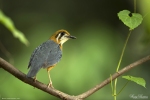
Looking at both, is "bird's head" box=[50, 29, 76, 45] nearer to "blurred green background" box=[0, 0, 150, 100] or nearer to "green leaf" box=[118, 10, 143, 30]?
"green leaf" box=[118, 10, 143, 30]

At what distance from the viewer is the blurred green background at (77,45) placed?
15.7ft

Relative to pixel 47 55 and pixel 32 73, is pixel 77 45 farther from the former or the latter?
pixel 32 73

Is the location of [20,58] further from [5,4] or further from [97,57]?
[5,4]

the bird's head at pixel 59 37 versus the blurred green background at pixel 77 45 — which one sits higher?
the blurred green background at pixel 77 45

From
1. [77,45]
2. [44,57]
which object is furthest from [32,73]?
[77,45]

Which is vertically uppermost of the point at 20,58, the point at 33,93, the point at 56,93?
the point at 20,58

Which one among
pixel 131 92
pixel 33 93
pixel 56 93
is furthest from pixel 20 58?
pixel 56 93

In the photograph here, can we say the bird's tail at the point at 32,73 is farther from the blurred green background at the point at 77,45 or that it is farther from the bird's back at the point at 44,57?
the blurred green background at the point at 77,45

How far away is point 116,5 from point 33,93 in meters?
3.11

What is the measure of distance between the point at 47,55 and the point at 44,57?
0.18 ft

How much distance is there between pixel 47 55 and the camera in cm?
260

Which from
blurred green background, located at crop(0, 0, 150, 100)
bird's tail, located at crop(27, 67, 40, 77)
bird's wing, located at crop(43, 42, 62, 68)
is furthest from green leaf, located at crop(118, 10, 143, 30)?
blurred green background, located at crop(0, 0, 150, 100)

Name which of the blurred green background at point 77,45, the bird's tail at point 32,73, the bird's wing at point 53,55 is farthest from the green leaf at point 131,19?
the blurred green background at point 77,45

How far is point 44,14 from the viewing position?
22.5 ft
